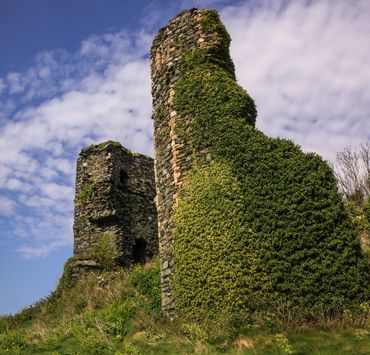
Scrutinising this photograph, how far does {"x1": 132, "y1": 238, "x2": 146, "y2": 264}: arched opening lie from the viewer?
1994 cm

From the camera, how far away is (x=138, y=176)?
68.8 feet

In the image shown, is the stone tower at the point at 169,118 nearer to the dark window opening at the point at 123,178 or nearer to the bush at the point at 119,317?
the bush at the point at 119,317

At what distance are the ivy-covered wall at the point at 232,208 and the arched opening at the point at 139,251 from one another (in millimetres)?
9735

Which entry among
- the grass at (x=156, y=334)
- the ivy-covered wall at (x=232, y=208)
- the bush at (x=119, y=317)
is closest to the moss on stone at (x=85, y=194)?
the grass at (x=156, y=334)

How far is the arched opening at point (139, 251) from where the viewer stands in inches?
785

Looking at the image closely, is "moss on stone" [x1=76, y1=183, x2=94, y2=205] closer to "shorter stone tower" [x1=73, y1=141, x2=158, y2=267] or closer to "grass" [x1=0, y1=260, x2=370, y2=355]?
"shorter stone tower" [x1=73, y1=141, x2=158, y2=267]

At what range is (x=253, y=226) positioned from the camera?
802 cm

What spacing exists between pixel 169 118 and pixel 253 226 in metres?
4.16

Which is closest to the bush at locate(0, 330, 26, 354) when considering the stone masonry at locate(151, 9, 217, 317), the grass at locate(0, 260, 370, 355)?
the grass at locate(0, 260, 370, 355)

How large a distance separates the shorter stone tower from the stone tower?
319 inches

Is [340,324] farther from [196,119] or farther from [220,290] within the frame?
[196,119]

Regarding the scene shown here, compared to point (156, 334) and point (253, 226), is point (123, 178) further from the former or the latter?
point (253, 226)

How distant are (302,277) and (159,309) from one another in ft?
13.4

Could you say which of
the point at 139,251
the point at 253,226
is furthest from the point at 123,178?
the point at 253,226
